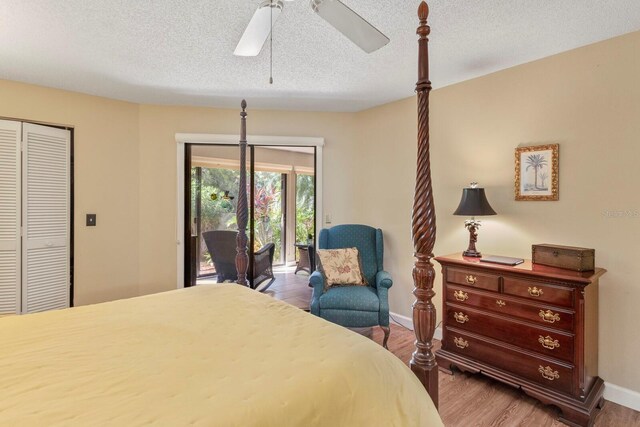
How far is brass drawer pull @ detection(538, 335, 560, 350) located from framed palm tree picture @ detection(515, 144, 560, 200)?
1042mm

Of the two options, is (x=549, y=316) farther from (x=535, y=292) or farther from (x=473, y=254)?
(x=473, y=254)

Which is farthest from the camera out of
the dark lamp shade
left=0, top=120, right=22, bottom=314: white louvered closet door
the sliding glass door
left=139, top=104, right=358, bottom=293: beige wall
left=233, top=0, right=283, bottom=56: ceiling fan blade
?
the sliding glass door

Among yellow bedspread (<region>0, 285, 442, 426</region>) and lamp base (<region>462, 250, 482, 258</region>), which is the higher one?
lamp base (<region>462, 250, 482, 258</region>)

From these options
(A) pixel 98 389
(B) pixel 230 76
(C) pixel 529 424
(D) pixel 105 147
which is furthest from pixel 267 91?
(C) pixel 529 424

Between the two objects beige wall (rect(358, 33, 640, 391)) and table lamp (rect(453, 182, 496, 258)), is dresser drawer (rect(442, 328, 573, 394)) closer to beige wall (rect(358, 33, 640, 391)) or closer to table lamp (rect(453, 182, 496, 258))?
beige wall (rect(358, 33, 640, 391))

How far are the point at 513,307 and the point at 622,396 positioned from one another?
90 centimetres

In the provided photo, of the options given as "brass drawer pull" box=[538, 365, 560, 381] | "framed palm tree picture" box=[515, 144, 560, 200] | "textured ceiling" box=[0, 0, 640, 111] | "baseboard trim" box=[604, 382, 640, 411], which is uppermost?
"textured ceiling" box=[0, 0, 640, 111]

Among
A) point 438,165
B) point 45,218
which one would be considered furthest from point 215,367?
point 45,218

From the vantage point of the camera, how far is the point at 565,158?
2.43m

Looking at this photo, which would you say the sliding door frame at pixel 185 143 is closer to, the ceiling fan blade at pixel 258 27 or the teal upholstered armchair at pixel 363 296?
the teal upholstered armchair at pixel 363 296

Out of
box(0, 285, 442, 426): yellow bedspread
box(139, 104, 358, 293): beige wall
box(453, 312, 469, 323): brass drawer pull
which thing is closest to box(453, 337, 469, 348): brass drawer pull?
box(453, 312, 469, 323): brass drawer pull

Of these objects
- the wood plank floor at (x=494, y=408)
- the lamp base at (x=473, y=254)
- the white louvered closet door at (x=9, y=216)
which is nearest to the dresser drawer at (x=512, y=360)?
the wood plank floor at (x=494, y=408)

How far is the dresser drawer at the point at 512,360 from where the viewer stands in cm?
204

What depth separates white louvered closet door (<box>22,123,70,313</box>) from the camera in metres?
3.06
